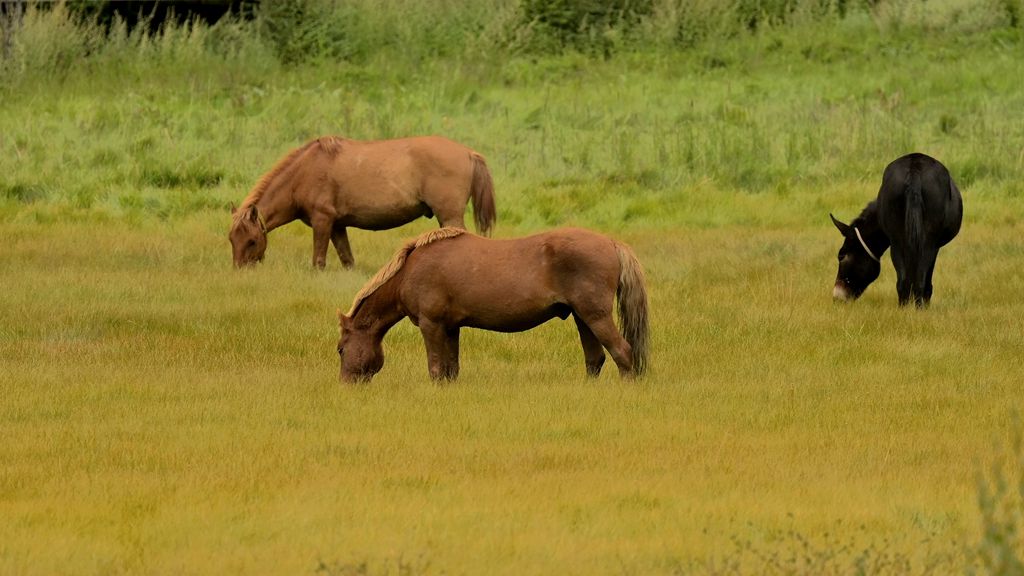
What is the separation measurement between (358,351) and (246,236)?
602cm

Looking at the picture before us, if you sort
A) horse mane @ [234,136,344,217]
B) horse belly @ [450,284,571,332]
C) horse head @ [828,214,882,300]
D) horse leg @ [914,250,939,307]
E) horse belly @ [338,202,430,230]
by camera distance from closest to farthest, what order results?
horse belly @ [450,284,571,332] < horse leg @ [914,250,939,307] < horse head @ [828,214,882,300] < horse belly @ [338,202,430,230] < horse mane @ [234,136,344,217]

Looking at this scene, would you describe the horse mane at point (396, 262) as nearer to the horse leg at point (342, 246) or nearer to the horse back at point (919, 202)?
the horse back at point (919, 202)

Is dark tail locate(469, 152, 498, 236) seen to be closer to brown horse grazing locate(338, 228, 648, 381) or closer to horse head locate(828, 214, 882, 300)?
horse head locate(828, 214, 882, 300)

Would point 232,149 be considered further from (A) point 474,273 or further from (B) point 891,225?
(A) point 474,273

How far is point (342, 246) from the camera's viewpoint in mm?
17469

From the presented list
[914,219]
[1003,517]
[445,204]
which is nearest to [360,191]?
[445,204]

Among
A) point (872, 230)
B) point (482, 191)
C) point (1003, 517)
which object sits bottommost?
point (482, 191)

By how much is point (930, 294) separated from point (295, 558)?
29.5 feet

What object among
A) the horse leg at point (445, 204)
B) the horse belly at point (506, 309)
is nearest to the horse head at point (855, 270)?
the horse leg at point (445, 204)

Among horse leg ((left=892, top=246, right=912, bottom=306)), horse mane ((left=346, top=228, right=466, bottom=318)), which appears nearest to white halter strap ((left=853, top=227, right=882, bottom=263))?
horse leg ((left=892, top=246, right=912, bottom=306))

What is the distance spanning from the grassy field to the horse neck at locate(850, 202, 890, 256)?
532 mm

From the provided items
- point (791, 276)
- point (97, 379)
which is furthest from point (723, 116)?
point (97, 379)

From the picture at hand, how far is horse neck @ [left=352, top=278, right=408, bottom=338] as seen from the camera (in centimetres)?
1137

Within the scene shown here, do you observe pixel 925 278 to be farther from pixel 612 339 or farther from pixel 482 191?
pixel 612 339
